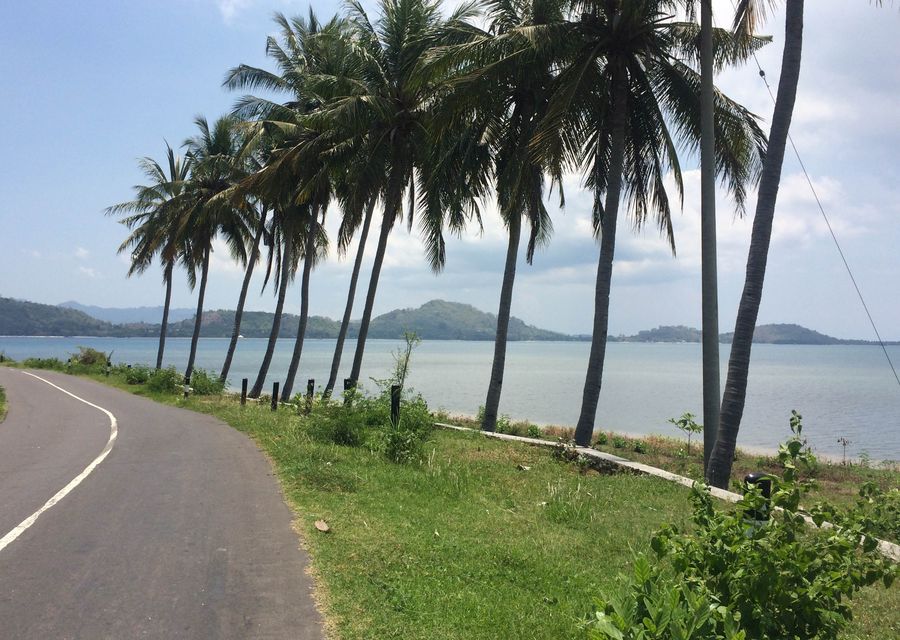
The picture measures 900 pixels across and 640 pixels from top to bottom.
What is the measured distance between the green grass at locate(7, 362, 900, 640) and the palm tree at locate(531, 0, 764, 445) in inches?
144

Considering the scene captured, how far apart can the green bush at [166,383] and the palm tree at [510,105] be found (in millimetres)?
15830

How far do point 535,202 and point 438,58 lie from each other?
4.34 m

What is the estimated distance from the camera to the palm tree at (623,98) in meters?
12.4

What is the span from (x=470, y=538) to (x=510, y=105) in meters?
11.7

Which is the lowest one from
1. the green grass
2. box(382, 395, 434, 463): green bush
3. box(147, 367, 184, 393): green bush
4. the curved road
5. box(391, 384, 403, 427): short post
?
box(147, 367, 184, 393): green bush

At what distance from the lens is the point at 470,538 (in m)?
6.55

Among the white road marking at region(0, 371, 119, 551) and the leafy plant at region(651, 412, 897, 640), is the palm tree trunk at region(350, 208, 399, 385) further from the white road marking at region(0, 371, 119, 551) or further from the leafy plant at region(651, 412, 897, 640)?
the leafy plant at region(651, 412, 897, 640)

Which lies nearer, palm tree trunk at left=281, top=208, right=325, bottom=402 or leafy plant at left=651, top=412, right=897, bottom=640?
leafy plant at left=651, top=412, right=897, bottom=640

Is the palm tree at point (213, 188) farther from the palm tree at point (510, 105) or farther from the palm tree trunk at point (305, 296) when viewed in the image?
the palm tree at point (510, 105)

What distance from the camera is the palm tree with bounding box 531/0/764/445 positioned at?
12.4 metres

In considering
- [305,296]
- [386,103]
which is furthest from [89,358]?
[386,103]

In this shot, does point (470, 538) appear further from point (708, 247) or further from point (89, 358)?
point (89, 358)

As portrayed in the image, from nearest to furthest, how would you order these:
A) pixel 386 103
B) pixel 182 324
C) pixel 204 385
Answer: pixel 386 103, pixel 204 385, pixel 182 324

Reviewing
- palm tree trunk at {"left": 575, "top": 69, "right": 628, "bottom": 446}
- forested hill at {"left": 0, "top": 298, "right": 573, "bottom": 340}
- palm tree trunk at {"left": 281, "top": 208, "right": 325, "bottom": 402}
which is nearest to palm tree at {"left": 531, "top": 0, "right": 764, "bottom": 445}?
palm tree trunk at {"left": 575, "top": 69, "right": 628, "bottom": 446}
